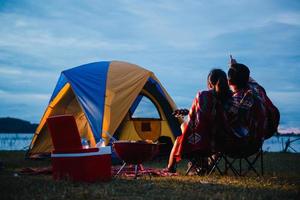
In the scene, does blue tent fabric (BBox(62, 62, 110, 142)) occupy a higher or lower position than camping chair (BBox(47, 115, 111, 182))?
higher

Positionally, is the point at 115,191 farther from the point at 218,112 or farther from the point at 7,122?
the point at 7,122

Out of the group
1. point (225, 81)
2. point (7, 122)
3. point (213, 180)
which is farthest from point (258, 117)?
point (7, 122)

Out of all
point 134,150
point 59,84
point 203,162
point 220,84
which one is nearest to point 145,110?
point 59,84

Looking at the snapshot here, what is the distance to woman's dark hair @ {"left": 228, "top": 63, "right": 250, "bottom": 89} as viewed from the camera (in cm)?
606

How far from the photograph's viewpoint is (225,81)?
611 cm

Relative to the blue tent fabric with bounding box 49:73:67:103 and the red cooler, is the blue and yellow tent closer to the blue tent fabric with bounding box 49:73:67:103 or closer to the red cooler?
the blue tent fabric with bounding box 49:73:67:103

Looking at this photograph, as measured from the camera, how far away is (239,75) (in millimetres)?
6074

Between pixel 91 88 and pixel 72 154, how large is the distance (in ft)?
13.0

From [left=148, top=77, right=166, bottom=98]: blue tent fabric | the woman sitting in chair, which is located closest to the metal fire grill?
the woman sitting in chair

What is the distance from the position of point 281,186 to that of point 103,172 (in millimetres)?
2221

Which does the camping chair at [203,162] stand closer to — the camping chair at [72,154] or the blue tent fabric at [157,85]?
the camping chair at [72,154]

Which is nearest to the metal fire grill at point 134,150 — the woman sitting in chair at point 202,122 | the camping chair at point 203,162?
the woman sitting in chair at point 202,122

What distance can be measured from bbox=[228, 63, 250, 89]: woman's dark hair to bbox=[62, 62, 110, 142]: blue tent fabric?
136 inches

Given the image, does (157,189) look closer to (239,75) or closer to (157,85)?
(239,75)
